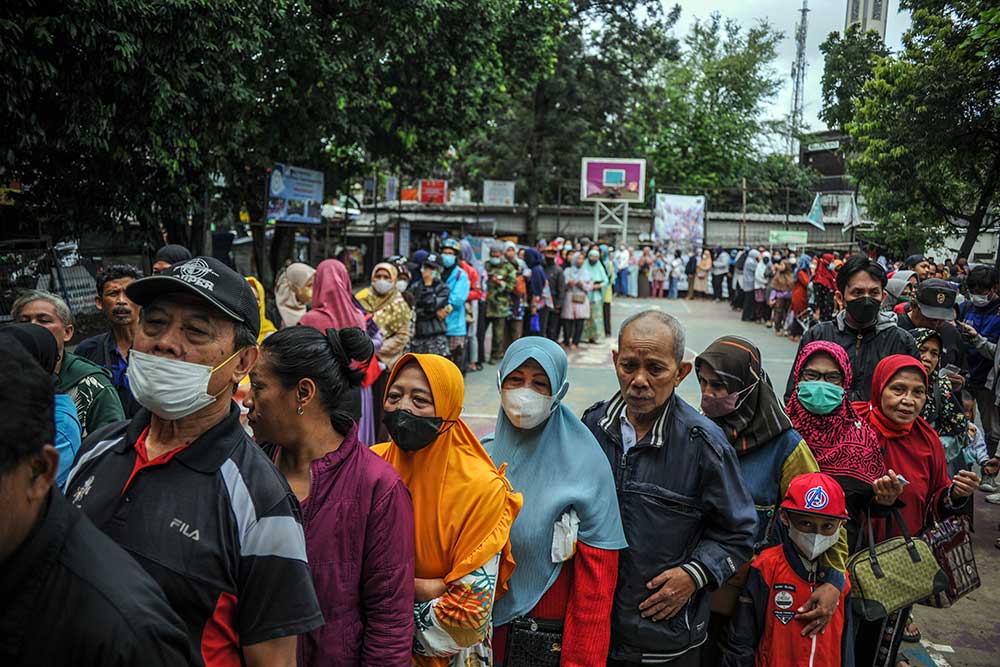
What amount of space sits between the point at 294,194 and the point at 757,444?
39.8ft

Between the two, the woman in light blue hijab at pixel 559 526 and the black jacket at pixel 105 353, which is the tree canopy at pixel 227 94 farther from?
the woman in light blue hijab at pixel 559 526

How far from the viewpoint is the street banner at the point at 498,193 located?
95.7 ft

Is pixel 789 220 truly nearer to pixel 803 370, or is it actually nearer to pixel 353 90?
pixel 353 90

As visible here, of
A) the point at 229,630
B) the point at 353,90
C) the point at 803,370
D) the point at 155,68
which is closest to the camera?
the point at 229,630

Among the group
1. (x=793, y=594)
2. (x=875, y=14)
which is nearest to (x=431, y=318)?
(x=793, y=594)

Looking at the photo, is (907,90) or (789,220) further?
(789,220)

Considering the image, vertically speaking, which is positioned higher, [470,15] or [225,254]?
[470,15]

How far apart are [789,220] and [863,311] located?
28.7 m

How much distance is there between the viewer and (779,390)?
11750 mm

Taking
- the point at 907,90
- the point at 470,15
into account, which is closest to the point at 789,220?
the point at 907,90

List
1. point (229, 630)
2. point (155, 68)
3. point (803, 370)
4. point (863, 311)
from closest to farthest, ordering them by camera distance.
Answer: point (229, 630) < point (803, 370) < point (863, 311) < point (155, 68)

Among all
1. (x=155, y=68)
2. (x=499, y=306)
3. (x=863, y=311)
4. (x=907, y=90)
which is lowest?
(x=499, y=306)

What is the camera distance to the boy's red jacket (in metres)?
3.10

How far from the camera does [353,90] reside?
42.1 ft
